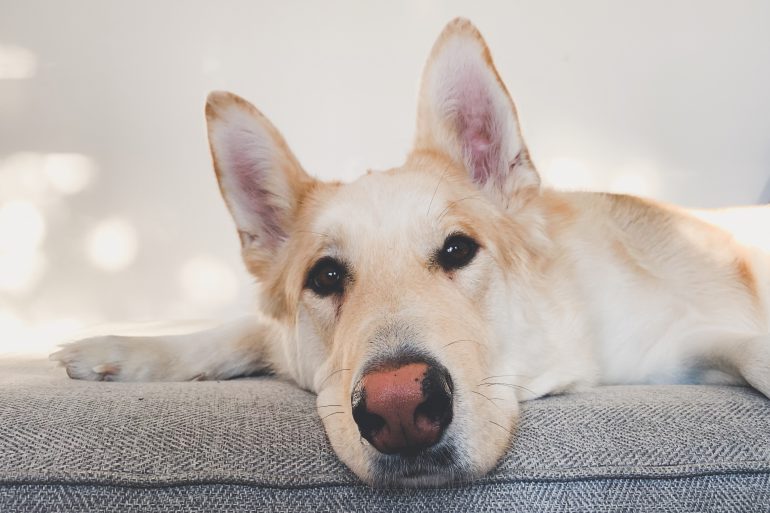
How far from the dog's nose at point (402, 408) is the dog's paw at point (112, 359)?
1062 mm

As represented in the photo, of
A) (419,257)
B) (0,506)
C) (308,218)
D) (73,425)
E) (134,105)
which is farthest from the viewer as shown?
(134,105)

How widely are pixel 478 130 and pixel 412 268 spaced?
54 centimetres

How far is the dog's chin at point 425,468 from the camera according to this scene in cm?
97

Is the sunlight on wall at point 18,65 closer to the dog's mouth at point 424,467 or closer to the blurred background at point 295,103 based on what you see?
the blurred background at point 295,103

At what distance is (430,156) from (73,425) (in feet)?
3.49

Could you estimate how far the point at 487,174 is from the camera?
172 cm

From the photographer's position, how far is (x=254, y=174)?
175cm

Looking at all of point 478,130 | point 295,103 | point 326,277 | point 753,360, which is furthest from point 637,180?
point 326,277

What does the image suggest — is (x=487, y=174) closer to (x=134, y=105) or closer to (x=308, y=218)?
(x=308, y=218)

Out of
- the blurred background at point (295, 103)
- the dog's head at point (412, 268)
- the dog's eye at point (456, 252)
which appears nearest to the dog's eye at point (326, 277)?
the dog's head at point (412, 268)

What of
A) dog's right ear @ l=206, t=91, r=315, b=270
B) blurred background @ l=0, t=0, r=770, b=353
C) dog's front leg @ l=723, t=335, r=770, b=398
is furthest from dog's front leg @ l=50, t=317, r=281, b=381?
blurred background @ l=0, t=0, r=770, b=353

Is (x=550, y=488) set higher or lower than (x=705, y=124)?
lower

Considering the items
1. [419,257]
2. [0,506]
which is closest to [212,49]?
[419,257]

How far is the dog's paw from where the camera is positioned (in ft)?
5.78
